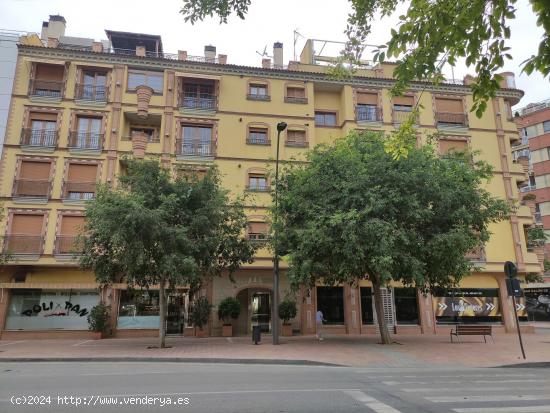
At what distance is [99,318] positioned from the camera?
22.2 m

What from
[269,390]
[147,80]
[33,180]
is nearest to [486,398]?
[269,390]

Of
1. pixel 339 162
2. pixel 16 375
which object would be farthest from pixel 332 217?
pixel 16 375

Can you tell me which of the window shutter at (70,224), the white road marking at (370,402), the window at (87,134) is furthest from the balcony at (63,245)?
→ the white road marking at (370,402)

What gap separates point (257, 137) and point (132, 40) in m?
10.5

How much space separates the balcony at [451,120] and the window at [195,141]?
48.3 feet

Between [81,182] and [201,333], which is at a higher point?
[81,182]

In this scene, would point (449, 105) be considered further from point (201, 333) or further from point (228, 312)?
point (201, 333)

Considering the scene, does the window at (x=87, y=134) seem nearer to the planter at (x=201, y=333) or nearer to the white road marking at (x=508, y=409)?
the planter at (x=201, y=333)

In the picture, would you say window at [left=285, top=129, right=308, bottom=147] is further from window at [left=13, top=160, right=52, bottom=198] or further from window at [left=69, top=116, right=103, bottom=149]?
window at [left=13, top=160, right=52, bottom=198]

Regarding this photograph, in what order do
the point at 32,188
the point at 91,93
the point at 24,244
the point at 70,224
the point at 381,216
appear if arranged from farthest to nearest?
the point at 91,93 < the point at 32,188 < the point at 70,224 < the point at 24,244 < the point at 381,216

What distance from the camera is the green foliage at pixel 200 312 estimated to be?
22.3 metres

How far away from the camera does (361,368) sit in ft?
42.2

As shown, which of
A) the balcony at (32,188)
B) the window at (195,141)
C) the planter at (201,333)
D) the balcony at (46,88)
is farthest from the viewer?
the window at (195,141)

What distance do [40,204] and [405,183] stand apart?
61.2 ft
